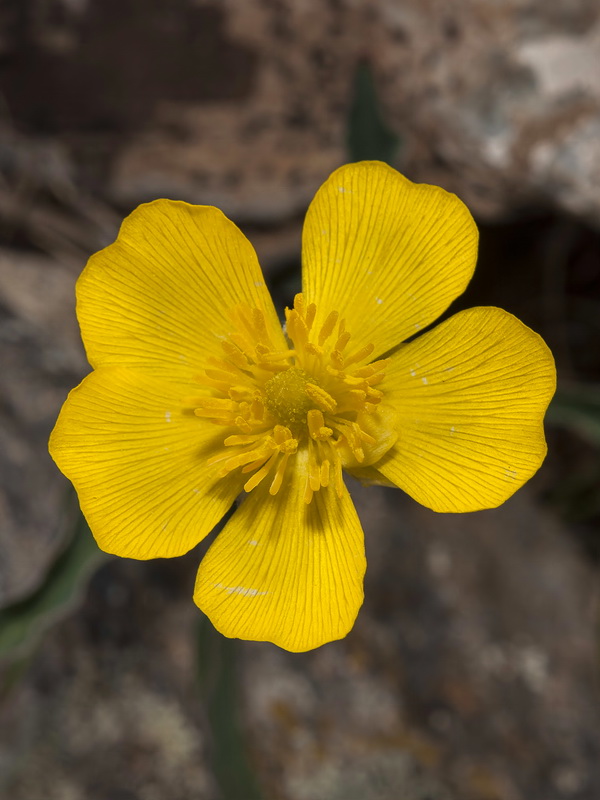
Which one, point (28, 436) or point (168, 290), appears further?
point (28, 436)

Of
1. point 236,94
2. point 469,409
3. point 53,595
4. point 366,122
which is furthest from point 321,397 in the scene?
point 236,94

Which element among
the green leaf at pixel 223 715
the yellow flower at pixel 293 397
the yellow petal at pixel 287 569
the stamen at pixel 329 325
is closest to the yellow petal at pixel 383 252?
the yellow flower at pixel 293 397

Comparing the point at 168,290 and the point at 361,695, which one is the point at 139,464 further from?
the point at 361,695

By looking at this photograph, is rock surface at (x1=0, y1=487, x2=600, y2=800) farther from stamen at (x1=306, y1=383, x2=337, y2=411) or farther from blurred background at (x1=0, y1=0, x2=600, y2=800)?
stamen at (x1=306, y1=383, x2=337, y2=411)

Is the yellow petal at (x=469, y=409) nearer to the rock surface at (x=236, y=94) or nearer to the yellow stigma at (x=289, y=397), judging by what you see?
the yellow stigma at (x=289, y=397)

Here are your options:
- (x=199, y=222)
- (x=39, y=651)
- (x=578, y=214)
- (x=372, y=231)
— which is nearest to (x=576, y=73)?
(x=578, y=214)

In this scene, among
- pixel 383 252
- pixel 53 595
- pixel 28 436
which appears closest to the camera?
pixel 383 252

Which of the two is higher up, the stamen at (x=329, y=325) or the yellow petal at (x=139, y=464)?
the stamen at (x=329, y=325)

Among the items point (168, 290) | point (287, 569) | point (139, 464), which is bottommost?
point (287, 569)
